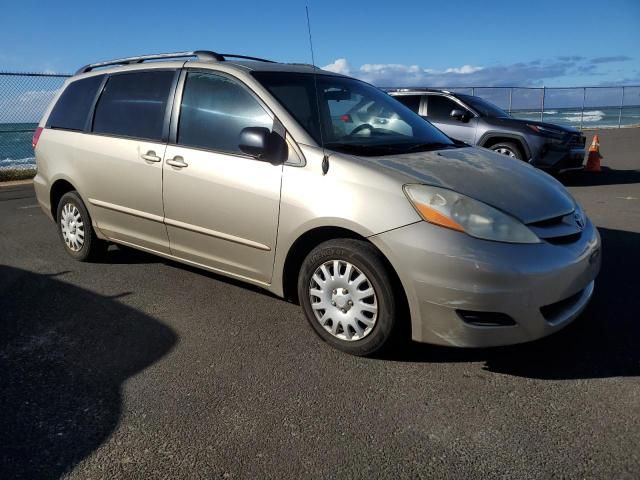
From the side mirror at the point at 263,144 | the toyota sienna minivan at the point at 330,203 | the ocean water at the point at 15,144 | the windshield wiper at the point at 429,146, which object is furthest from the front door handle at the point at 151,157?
the ocean water at the point at 15,144

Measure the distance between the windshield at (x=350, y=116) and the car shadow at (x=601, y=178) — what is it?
6710mm

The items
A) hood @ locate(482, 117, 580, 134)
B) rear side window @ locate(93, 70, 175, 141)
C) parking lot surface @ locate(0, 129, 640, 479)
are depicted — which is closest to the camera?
parking lot surface @ locate(0, 129, 640, 479)

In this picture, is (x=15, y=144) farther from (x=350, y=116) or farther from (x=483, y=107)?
(x=350, y=116)

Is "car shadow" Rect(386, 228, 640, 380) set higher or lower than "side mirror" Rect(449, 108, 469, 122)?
lower

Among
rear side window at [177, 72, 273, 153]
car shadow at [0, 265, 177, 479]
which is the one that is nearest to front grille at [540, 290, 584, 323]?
rear side window at [177, 72, 273, 153]

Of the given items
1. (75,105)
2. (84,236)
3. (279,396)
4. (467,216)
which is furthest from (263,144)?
(75,105)

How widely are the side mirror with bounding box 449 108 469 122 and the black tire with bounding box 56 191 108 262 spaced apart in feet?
20.9

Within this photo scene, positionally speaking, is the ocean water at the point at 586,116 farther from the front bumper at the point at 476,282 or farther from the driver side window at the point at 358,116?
the front bumper at the point at 476,282

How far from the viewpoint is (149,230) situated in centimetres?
433

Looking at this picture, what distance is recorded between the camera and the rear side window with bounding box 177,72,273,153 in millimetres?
3715

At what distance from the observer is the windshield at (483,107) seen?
32.8 feet

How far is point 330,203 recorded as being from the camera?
10.5ft

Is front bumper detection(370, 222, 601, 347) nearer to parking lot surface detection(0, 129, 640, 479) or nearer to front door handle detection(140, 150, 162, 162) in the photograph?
parking lot surface detection(0, 129, 640, 479)

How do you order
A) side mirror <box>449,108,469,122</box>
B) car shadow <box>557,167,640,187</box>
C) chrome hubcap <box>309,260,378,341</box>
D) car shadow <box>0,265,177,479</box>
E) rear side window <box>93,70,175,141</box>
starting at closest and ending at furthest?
car shadow <box>0,265,177,479</box> < chrome hubcap <box>309,260,378,341</box> < rear side window <box>93,70,175,141</box> < side mirror <box>449,108,469,122</box> < car shadow <box>557,167,640,187</box>
